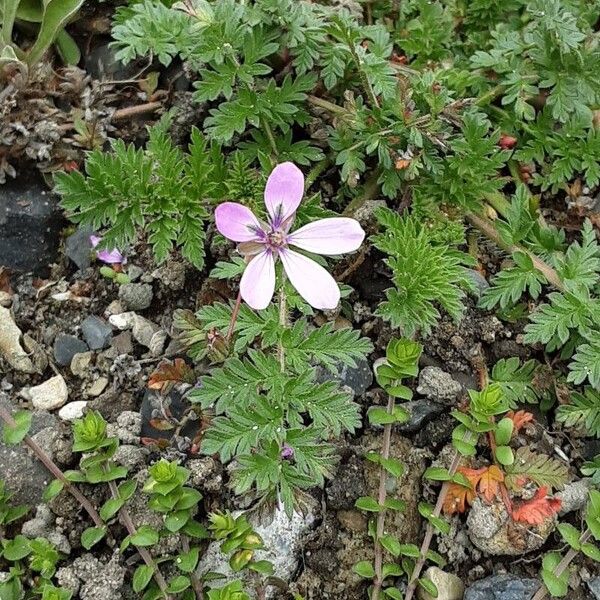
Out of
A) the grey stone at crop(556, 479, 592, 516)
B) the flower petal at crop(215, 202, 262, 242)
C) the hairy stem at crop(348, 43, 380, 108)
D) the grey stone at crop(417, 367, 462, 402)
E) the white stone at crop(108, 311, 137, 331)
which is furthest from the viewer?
the white stone at crop(108, 311, 137, 331)

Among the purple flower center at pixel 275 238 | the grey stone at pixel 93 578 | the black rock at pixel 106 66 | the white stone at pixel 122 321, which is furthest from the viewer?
the black rock at pixel 106 66

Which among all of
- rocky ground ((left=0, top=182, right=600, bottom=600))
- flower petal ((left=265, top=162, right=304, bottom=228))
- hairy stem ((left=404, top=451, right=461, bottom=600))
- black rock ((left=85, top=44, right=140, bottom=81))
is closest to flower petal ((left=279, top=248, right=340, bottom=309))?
flower petal ((left=265, top=162, right=304, bottom=228))

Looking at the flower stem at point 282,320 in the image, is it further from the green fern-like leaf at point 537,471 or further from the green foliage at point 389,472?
the green fern-like leaf at point 537,471

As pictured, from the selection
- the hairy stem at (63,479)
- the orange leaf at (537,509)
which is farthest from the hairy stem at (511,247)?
the hairy stem at (63,479)

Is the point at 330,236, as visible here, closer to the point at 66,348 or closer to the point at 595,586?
the point at 66,348

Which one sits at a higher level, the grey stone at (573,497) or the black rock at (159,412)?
the black rock at (159,412)

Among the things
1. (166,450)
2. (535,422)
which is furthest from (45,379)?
(535,422)

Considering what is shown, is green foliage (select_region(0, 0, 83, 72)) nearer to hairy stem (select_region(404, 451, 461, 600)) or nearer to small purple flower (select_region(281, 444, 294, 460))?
small purple flower (select_region(281, 444, 294, 460))

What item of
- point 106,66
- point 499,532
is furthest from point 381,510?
point 106,66
